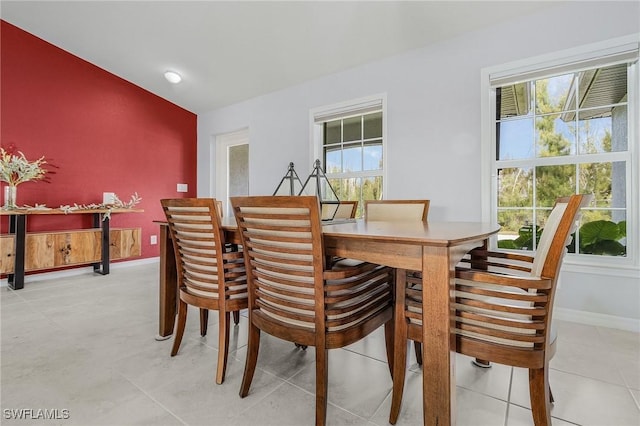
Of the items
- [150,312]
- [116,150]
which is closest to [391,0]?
[150,312]

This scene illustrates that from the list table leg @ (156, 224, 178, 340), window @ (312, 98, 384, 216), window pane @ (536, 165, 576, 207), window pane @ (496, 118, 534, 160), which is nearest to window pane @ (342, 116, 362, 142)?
window @ (312, 98, 384, 216)

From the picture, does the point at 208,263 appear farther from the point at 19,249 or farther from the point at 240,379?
the point at 19,249

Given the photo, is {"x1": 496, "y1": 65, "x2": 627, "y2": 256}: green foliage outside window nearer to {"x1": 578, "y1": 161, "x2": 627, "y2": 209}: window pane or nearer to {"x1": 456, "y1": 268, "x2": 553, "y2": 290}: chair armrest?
{"x1": 578, "y1": 161, "x2": 627, "y2": 209}: window pane

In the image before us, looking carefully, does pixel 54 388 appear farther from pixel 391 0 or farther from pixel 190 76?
pixel 190 76

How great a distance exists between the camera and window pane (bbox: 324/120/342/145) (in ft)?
12.4

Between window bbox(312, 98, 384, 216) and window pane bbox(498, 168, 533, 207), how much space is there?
1.13m

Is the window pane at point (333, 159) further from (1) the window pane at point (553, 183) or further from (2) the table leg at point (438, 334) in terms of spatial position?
(2) the table leg at point (438, 334)

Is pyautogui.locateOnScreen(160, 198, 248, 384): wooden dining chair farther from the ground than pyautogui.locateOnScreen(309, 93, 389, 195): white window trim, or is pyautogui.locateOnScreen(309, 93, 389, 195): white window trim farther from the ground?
pyautogui.locateOnScreen(309, 93, 389, 195): white window trim

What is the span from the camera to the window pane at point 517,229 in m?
2.62

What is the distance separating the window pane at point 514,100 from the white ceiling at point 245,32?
21.8 inches

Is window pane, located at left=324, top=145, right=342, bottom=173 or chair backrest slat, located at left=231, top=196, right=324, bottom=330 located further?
window pane, located at left=324, top=145, right=342, bottom=173

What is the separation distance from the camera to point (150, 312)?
102 inches

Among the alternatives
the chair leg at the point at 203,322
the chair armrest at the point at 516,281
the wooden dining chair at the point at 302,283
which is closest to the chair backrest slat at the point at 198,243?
the wooden dining chair at the point at 302,283

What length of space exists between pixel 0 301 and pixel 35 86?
2403 mm
